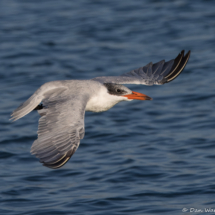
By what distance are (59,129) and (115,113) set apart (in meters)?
5.74

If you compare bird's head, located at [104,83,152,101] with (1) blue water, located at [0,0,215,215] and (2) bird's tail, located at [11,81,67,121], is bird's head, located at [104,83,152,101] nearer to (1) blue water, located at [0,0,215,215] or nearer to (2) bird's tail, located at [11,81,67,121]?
(2) bird's tail, located at [11,81,67,121]

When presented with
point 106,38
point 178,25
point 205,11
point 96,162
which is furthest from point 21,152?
point 205,11

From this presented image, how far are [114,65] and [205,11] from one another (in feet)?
20.3

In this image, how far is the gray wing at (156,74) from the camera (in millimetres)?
9914

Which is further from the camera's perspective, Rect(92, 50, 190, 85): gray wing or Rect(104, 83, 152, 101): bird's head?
Rect(92, 50, 190, 85): gray wing

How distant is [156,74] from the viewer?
34.1 feet

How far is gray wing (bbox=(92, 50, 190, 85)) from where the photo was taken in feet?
32.5

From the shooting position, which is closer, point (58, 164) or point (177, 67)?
point (58, 164)

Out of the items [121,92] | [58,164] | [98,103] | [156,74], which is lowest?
[58,164]

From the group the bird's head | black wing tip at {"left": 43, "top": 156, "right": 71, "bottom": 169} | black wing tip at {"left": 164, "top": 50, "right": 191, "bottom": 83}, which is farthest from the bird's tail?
black wing tip at {"left": 164, "top": 50, "right": 191, "bottom": 83}

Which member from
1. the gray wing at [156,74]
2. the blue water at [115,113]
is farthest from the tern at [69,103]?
the blue water at [115,113]

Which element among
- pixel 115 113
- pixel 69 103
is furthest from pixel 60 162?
pixel 115 113

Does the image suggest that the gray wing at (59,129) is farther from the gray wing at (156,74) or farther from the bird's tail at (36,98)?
the gray wing at (156,74)

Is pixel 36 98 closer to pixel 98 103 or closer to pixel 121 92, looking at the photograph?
pixel 98 103
